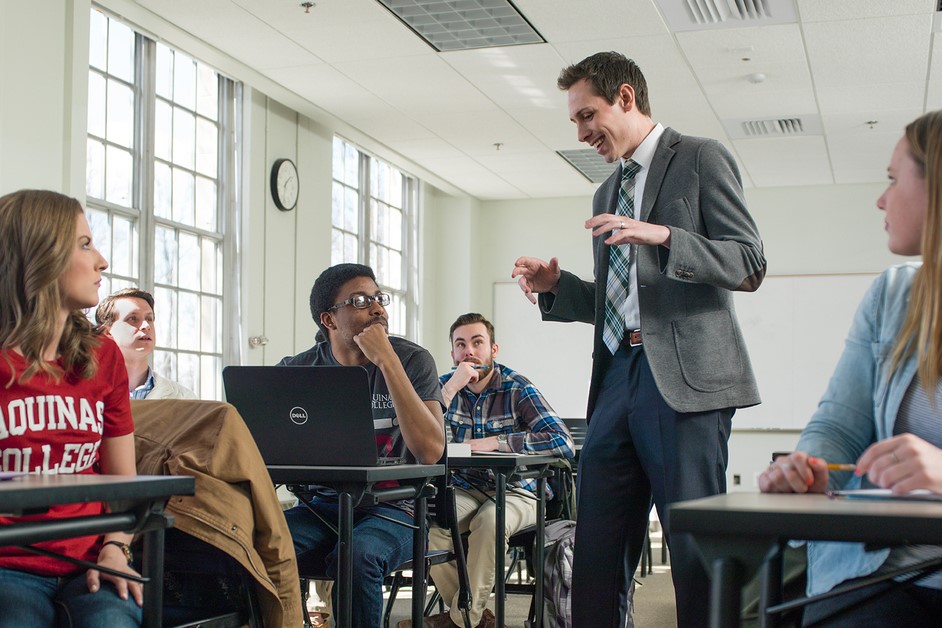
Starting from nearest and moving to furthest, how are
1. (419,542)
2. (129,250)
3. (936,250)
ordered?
(936,250) < (419,542) < (129,250)

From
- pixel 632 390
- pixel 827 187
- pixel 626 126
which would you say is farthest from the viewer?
pixel 827 187

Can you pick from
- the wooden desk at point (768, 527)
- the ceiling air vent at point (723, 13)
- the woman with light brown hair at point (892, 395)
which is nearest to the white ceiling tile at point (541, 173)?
the ceiling air vent at point (723, 13)

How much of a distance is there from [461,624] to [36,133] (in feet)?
9.38

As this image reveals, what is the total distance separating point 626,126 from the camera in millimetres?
2365

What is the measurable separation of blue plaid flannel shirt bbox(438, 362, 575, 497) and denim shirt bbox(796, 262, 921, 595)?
8.25 feet

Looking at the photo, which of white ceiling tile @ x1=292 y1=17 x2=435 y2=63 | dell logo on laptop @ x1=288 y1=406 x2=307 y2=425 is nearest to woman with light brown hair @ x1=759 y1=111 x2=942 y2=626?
dell logo on laptop @ x1=288 y1=406 x2=307 y2=425

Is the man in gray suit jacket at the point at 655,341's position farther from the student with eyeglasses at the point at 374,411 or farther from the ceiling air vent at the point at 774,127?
the ceiling air vent at the point at 774,127

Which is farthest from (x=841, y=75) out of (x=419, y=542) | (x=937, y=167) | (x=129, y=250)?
(x=937, y=167)

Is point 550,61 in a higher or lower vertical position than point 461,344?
higher

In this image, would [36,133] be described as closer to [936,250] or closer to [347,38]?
[347,38]

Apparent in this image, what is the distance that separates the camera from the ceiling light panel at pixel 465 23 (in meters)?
5.29

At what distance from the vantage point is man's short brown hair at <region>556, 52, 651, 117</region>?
7.73 ft

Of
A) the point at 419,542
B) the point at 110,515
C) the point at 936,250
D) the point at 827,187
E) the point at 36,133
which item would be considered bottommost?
the point at 419,542

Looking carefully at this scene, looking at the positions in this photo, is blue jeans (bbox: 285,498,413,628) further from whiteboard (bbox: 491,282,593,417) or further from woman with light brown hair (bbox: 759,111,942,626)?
whiteboard (bbox: 491,282,593,417)
